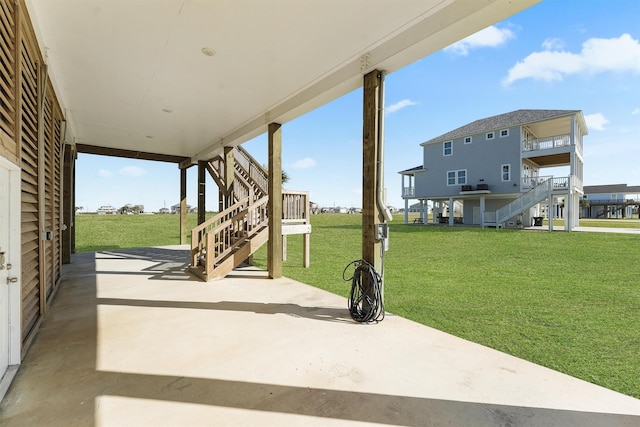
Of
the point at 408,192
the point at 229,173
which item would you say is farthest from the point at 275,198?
the point at 408,192

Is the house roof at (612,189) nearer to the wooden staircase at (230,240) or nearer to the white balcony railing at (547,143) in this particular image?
the white balcony railing at (547,143)

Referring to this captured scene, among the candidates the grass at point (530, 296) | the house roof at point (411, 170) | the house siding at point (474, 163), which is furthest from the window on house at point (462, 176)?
the grass at point (530, 296)

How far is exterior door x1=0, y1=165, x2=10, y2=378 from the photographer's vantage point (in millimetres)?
2158

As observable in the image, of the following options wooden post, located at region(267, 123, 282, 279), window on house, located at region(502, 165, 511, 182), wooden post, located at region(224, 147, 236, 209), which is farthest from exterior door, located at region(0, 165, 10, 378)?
window on house, located at region(502, 165, 511, 182)

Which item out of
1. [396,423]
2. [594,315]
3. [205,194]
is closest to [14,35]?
[396,423]

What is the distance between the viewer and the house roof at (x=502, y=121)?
16.2m

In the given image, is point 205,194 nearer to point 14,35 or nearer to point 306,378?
point 14,35

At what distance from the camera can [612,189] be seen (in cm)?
4212

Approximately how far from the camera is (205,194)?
1004cm

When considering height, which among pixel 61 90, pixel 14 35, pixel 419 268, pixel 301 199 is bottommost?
pixel 419 268

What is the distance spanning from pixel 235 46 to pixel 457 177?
19.4m

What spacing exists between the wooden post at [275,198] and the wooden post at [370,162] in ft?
7.64

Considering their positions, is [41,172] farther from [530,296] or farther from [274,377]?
[530,296]

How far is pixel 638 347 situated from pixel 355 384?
9.53ft
